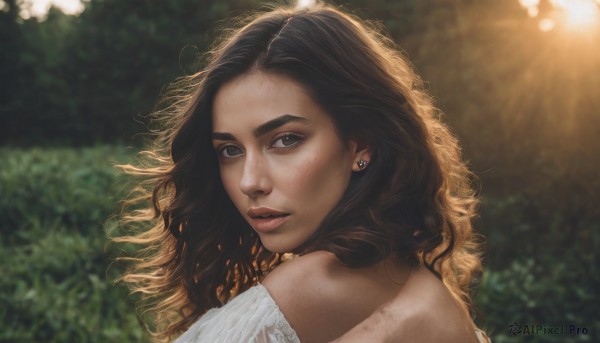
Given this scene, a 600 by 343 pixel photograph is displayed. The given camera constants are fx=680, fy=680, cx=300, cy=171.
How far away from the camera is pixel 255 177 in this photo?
2.03 meters

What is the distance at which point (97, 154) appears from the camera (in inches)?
550

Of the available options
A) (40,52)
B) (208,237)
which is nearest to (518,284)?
(208,237)

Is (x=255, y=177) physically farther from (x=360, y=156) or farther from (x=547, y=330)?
(x=547, y=330)

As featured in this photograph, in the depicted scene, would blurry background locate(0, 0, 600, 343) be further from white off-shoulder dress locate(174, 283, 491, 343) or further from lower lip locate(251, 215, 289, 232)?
white off-shoulder dress locate(174, 283, 491, 343)

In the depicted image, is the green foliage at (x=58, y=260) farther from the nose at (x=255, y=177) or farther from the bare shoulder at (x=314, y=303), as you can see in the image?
the bare shoulder at (x=314, y=303)

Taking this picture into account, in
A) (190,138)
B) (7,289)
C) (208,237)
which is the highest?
(190,138)

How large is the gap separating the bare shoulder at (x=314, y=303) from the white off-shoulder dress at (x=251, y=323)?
2 cm

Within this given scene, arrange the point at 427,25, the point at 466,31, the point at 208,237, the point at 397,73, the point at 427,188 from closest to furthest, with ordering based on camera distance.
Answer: the point at 427,188 < the point at 397,73 < the point at 208,237 < the point at 466,31 < the point at 427,25

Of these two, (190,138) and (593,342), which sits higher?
(190,138)

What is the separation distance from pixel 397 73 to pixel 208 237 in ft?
3.12

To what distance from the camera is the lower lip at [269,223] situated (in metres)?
2.06

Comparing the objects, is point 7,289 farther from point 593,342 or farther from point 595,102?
point 595,102

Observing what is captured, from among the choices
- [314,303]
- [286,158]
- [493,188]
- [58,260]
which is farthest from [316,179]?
[493,188]

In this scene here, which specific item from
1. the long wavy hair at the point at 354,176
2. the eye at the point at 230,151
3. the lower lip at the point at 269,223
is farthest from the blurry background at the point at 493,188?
the lower lip at the point at 269,223
